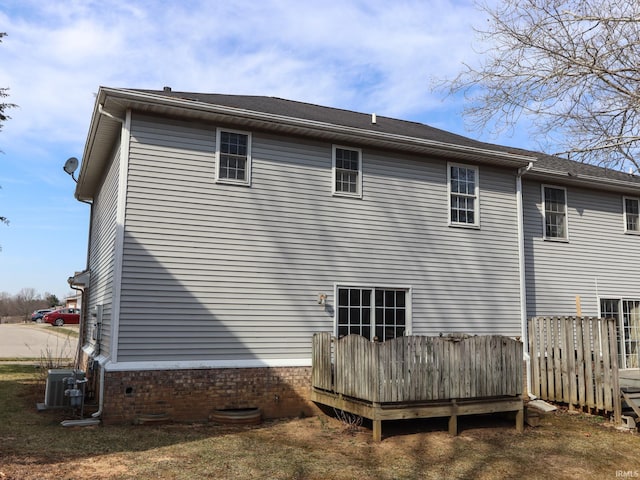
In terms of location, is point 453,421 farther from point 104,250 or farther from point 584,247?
point 584,247

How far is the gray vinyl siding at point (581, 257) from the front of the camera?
47.4 ft

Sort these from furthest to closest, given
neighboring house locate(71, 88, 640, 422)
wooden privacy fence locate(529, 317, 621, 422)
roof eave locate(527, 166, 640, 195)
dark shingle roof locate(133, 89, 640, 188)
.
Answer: roof eave locate(527, 166, 640, 195) → dark shingle roof locate(133, 89, 640, 188) → wooden privacy fence locate(529, 317, 621, 422) → neighboring house locate(71, 88, 640, 422)

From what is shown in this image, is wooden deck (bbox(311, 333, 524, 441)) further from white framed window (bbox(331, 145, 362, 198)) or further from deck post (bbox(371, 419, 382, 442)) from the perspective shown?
white framed window (bbox(331, 145, 362, 198))

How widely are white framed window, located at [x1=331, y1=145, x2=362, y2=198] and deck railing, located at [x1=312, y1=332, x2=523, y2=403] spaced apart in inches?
128

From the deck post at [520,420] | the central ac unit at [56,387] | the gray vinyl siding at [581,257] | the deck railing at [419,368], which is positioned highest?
the gray vinyl siding at [581,257]

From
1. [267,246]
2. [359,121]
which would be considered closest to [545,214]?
[359,121]

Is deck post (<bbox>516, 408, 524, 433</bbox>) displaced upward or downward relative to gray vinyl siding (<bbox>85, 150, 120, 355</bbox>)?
downward

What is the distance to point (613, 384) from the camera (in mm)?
10781

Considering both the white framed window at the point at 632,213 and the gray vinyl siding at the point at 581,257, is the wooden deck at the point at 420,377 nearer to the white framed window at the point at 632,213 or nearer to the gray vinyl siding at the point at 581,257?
the gray vinyl siding at the point at 581,257

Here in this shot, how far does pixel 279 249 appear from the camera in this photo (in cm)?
1107

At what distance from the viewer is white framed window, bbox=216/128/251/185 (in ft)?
35.3

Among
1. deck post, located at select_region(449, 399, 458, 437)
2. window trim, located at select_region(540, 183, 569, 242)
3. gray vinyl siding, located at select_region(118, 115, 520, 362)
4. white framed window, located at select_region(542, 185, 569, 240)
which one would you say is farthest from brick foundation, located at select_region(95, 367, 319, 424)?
white framed window, located at select_region(542, 185, 569, 240)

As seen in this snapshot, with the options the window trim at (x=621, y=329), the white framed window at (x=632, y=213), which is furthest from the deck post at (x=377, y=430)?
the white framed window at (x=632, y=213)

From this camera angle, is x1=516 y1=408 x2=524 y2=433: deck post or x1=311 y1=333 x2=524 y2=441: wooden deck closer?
x1=311 y1=333 x2=524 y2=441: wooden deck
